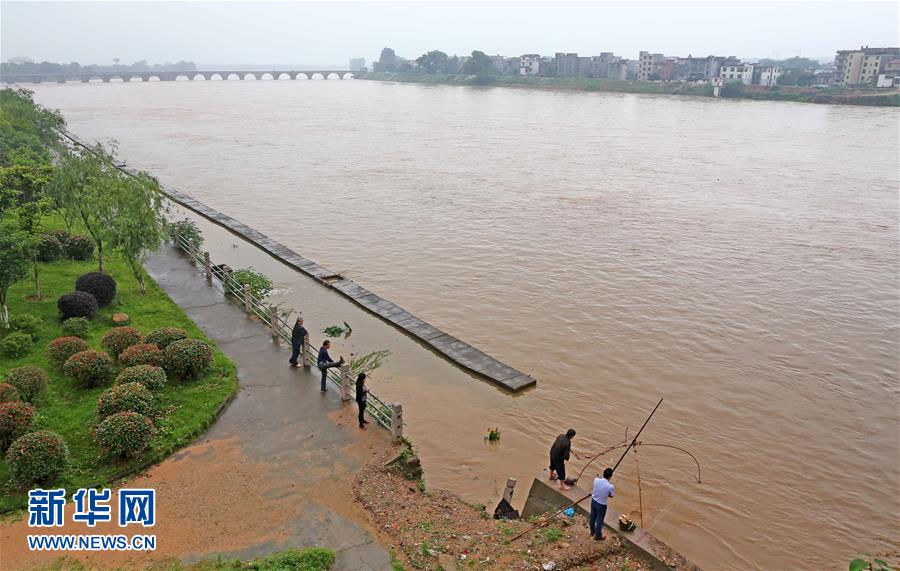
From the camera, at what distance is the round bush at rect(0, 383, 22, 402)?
11.3 m

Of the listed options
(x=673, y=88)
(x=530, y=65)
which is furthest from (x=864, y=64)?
(x=530, y=65)

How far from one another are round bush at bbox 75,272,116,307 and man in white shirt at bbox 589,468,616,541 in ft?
47.2

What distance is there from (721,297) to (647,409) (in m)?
8.75

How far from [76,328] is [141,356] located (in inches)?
111

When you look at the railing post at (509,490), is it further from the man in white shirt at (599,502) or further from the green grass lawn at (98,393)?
the green grass lawn at (98,393)

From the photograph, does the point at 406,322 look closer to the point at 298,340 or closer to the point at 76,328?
the point at 298,340

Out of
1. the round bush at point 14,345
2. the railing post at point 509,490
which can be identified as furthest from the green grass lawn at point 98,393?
the railing post at point 509,490

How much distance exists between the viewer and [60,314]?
51.6ft

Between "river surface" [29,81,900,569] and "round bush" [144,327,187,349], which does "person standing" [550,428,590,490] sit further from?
"round bush" [144,327,187,349]

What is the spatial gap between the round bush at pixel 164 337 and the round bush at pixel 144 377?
5.01ft

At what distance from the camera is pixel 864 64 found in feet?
357

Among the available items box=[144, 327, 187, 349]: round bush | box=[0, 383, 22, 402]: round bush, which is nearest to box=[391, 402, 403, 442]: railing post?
box=[144, 327, 187, 349]: round bush

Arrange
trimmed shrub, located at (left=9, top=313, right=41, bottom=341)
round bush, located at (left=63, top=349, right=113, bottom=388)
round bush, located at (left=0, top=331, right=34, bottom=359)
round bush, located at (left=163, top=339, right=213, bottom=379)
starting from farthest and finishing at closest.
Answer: trimmed shrub, located at (left=9, top=313, right=41, bottom=341)
round bush, located at (left=0, top=331, right=34, bottom=359)
round bush, located at (left=163, top=339, right=213, bottom=379)
round bush, located at (left=63, top=349, right=113, bottom=388)

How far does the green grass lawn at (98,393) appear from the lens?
10383mm
